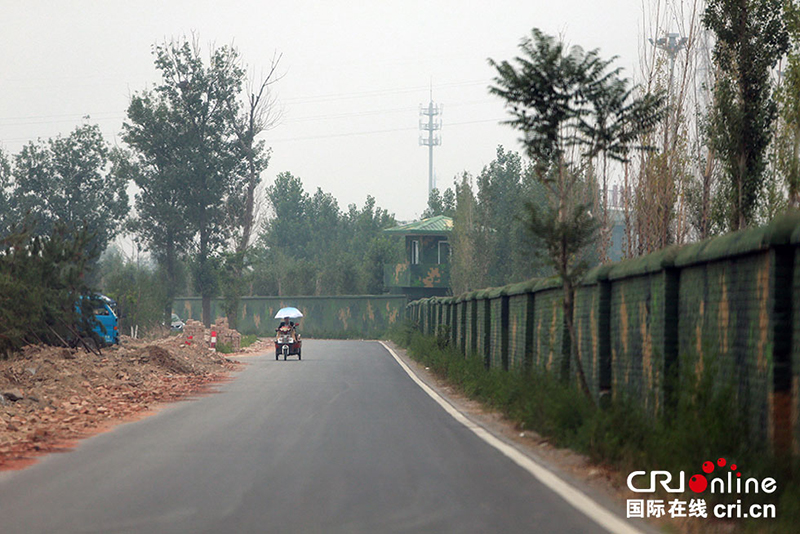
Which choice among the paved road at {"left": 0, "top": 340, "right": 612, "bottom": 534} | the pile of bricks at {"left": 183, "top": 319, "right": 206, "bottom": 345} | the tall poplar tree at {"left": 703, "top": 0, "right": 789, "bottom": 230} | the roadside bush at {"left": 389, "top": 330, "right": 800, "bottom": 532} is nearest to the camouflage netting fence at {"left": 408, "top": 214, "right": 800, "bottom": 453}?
the roadside bush at {"left": 389, "top": 330, "right": 800, "bottom": 532}

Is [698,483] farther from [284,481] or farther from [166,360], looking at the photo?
[166,360]

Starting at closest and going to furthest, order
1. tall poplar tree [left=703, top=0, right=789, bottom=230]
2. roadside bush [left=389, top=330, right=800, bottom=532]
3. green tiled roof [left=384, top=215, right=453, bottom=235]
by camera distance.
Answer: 1. roadside bush [left=389, top=330, right=800, bottom=532]
2. tall poplar tree [left=703, top=0, right=789, bottom=230]
3. green tiled roof [left=384, top=215, right=453, bottom=235]

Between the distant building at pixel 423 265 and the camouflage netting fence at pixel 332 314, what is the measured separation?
1702 mm

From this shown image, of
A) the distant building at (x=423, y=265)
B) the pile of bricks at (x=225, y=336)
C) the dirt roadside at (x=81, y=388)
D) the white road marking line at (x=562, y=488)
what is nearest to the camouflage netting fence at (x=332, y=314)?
the distant building at (x=423, y=265)

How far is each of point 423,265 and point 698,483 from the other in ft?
199

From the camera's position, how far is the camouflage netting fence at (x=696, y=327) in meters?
7.71

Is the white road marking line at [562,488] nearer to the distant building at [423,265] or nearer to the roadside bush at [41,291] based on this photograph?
the roadside bush at [41,291]

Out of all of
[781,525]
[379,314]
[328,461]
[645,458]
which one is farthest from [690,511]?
[379,314]

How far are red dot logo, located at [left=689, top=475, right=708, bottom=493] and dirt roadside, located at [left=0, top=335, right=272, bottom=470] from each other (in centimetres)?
665

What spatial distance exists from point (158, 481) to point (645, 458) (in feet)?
14.7

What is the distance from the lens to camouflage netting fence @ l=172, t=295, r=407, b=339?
7156 cm

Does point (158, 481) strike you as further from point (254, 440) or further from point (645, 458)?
point (645, 458)

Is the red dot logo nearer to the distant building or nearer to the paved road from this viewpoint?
the paved road

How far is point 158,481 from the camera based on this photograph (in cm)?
913
